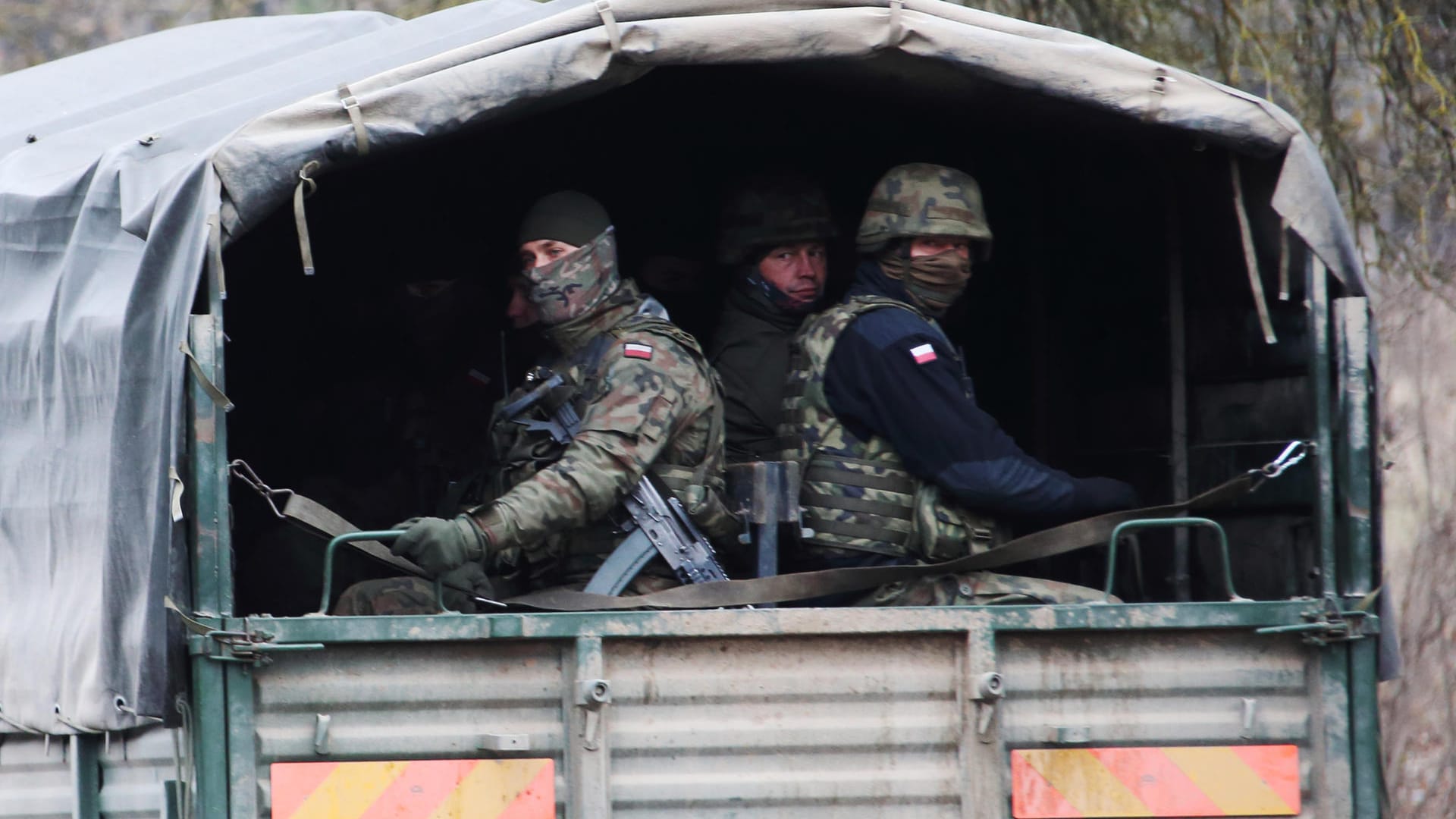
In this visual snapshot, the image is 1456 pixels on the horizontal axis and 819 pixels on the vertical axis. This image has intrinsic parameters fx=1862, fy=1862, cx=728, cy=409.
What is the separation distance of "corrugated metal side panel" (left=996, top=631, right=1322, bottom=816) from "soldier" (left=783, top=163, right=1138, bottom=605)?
481 mm

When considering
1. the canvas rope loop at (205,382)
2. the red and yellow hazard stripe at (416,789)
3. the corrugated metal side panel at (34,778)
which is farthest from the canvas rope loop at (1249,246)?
the corrugated metal side panel at (34,778)

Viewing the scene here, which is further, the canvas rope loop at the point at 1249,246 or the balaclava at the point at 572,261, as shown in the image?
the balaclava at the point at 572,261

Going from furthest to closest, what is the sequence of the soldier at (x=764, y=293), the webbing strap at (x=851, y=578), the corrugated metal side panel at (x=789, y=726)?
the soldier at (x=764, y=293)
the webbing strap at (x=851, y=578)
the corrugated metal side panel at (x=789, y=726)

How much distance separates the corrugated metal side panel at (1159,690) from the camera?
3.99 metres

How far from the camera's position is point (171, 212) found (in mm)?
3994

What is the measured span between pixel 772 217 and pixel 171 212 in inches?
79.3

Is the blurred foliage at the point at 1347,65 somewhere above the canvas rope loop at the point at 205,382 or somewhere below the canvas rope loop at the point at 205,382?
above

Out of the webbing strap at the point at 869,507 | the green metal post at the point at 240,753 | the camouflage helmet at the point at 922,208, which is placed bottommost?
the green metal post at the point at 240,753

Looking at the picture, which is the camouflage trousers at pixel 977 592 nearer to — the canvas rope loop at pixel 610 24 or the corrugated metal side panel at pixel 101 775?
the canvas rope loop at pixel 610 24

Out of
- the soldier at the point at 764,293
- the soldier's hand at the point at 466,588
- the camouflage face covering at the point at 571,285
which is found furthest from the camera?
the soldier at the point at 764,293

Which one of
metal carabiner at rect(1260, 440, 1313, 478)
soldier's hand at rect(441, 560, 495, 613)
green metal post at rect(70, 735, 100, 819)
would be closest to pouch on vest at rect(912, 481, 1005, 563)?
metal carabiner at rect(1260, 440, 1313, 478)

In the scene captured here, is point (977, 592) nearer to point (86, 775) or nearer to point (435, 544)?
point (435, 544)

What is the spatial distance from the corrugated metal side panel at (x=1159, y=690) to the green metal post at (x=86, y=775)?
2.12 m

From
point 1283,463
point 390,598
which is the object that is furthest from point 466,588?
point 1283,463
